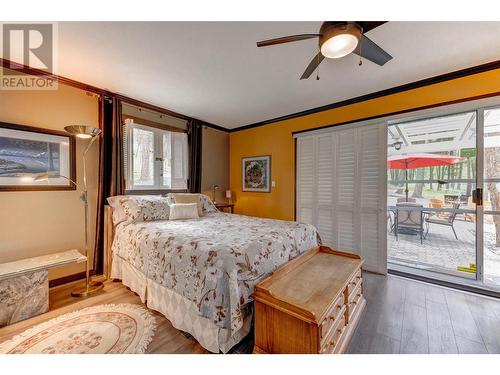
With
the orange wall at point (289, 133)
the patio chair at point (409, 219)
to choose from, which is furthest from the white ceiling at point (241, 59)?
the patio chair at point (409, 219)

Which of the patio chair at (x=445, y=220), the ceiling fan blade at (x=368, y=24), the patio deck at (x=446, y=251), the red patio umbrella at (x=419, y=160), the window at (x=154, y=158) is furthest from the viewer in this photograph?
the patio chair at (x=445, y=220)

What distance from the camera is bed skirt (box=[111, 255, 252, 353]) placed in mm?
1394

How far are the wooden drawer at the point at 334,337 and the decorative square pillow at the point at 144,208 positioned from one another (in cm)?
226

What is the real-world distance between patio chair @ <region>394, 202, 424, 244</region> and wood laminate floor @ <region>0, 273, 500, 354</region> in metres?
1.72

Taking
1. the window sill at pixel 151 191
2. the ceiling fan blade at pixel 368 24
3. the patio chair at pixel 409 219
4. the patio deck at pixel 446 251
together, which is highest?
the ceiling fan blade at pixel 368 24

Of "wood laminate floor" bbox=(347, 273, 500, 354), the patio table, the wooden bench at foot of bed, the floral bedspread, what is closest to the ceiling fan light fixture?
the floral bedspread

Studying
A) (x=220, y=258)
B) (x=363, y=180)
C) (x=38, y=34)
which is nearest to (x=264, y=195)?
(x=363, y=180)

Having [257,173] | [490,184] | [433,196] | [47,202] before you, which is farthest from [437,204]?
[47,202]

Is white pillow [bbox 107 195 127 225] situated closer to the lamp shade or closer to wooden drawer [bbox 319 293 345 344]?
the lamp shade

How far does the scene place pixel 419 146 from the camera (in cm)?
393

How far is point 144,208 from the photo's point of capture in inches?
103

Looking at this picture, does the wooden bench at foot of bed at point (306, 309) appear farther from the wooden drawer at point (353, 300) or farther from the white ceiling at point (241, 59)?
the white ceiling at point (241, 59)

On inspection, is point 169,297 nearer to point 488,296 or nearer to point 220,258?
point 220,258

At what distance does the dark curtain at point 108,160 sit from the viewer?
107 inches
